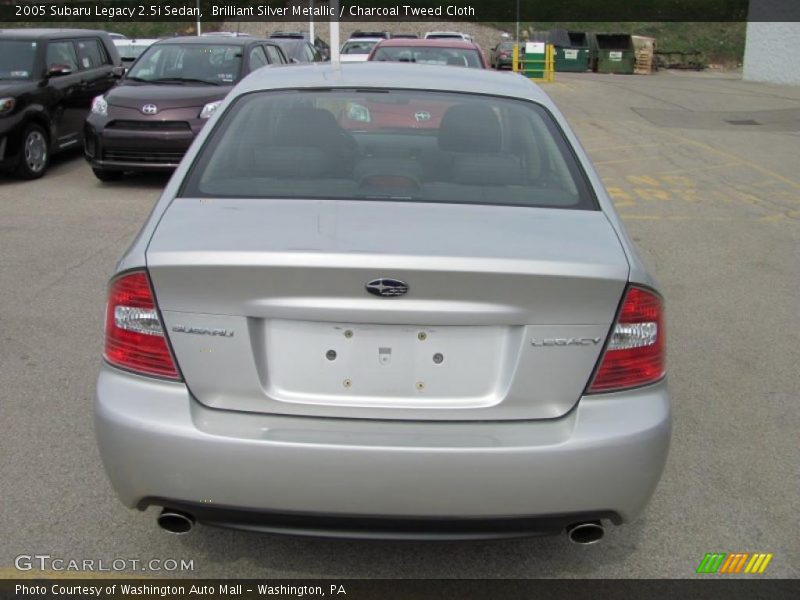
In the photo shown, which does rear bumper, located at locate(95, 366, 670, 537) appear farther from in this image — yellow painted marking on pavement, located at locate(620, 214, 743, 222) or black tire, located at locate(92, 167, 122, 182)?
black tire, located at locate(92, 167, 122, 182)

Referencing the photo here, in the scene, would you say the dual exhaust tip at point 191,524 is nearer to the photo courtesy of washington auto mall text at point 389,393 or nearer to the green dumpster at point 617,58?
the photo courtesy of washington auto mall text at point 389,393

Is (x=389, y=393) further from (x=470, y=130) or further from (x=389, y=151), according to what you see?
(x=470, y=130)

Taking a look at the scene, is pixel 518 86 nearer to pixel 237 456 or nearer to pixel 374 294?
pixel 374 294

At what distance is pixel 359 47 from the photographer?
26.0 metres

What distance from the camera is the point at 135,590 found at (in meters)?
3.01

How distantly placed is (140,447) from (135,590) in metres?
0.70

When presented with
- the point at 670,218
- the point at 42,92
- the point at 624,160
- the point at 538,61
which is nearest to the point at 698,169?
the point at 624,160

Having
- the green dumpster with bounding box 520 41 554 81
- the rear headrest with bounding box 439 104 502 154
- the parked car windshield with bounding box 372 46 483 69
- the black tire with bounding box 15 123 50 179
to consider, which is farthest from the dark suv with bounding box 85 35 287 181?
the green dumpster with bounding box 520 41 554 81

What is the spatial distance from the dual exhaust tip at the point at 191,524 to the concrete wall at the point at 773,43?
30519mm

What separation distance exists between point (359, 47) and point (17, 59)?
16150 millimetres

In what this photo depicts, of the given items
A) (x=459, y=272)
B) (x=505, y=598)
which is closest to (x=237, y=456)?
(x=459, y=272)

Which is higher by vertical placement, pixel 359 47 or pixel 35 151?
pixel 359 47

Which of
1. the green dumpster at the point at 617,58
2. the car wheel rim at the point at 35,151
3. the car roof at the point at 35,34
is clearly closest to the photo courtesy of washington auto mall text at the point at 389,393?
the car wheel rim at the point at 35,151

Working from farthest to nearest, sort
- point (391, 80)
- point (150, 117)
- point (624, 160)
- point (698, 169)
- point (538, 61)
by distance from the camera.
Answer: point (538, 61) → point (624, 160) → point (698, 169) → point (150, 117) → point (391, 80)
